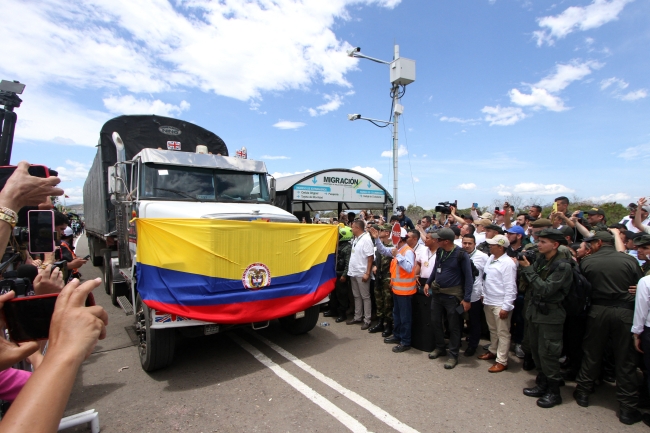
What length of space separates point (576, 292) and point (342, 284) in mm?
3843

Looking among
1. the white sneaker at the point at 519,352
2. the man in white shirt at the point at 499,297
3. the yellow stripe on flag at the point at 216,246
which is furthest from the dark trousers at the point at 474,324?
the yellow stripe on flag at the point at 216,246

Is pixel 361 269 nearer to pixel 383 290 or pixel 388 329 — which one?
pixel 383 290

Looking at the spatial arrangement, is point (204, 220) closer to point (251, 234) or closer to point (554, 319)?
point (251, 234)

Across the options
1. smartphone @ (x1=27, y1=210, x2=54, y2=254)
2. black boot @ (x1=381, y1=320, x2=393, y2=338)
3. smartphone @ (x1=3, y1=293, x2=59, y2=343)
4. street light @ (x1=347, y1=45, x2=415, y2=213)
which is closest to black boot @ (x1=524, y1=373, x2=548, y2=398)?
black boot @ (x1=381, y1=320, x2=393, y2=338)

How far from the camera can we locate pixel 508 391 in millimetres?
3939

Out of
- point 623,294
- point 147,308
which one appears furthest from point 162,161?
point 623,294

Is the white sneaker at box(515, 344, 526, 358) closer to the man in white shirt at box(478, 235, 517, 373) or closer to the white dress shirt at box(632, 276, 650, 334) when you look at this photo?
the man in white shirt at box(478, 235, 517, 373)

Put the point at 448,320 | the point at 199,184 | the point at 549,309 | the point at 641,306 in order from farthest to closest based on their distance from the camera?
the point at 199,184
the point at 448,320
the point at 549,309
the point at 641,306

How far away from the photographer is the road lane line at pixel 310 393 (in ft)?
10.7

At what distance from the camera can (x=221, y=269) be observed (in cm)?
428

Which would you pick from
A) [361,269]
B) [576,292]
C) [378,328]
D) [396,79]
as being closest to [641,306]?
[576,292]

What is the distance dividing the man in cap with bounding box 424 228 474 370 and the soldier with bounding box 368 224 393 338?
1.00 meters

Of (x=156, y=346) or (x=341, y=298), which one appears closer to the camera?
(x=156, y=346)

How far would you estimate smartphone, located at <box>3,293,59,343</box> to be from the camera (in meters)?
1.35
